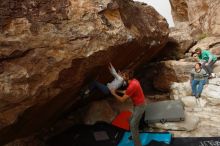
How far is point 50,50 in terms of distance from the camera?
685 cm

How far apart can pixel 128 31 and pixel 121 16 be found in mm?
439

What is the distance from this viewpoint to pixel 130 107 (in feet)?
35.4

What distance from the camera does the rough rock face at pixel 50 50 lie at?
6.48 m

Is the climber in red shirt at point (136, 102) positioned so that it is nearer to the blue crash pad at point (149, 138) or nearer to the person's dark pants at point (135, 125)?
the person's dark pants at point (135, 125)

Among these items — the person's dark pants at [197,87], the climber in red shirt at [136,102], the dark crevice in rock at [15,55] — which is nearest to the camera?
the dark crevice in rock at [15,55]

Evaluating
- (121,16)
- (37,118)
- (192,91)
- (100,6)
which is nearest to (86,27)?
(100,6)

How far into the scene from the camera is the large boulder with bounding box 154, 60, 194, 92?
527 inches

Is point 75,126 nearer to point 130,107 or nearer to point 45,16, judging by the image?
point 130,107

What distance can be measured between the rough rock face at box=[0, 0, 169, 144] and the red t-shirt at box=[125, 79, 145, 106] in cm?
98

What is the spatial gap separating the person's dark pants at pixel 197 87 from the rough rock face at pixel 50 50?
10.6ft

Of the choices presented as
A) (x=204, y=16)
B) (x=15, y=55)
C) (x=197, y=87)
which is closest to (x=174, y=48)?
(x=197, y=87)

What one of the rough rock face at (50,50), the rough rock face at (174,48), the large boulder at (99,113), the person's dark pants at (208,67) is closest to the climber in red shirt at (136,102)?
the rough rock face at (50,50)

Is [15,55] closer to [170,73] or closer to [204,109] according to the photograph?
[204,109]

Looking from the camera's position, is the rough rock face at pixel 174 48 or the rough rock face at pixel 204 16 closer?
the rough rock face at pixel 174 48
